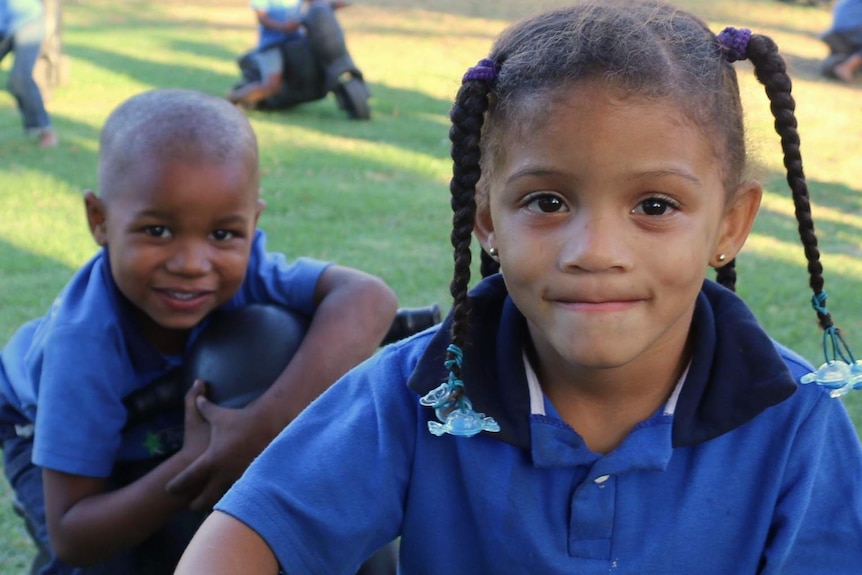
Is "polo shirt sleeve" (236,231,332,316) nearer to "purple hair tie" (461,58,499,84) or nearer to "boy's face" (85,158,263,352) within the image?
"boy's face" (85,158,263,352)

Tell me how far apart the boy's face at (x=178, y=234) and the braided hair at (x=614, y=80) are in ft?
3.27

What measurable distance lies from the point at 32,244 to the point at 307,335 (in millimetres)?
3715

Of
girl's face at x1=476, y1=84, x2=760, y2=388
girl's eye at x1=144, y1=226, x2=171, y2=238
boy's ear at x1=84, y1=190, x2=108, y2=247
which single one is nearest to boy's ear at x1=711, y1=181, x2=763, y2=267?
girl's face at x1=476, y1=84, x2=760, y2=388

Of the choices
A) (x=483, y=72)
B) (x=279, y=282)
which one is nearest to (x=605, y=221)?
(x=483, y=72)

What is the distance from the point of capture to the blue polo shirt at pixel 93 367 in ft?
9.07

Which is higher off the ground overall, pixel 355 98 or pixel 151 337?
pixel 151 337

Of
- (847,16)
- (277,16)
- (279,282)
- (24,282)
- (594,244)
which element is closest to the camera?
(594,244)

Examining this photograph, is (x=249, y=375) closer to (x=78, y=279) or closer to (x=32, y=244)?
(x=78, y=279)

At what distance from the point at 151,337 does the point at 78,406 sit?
0.35 m

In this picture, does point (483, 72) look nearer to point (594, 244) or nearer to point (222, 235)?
point (594, 244)

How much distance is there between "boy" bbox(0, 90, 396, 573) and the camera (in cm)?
275

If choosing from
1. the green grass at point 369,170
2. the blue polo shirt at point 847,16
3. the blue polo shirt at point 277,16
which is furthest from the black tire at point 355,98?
the blue polo shirt at point 847,16

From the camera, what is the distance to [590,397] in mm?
2131

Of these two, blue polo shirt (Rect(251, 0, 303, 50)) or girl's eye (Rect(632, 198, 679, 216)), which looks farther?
blue polo shirt (Rect(251, 0, 303, 50))
